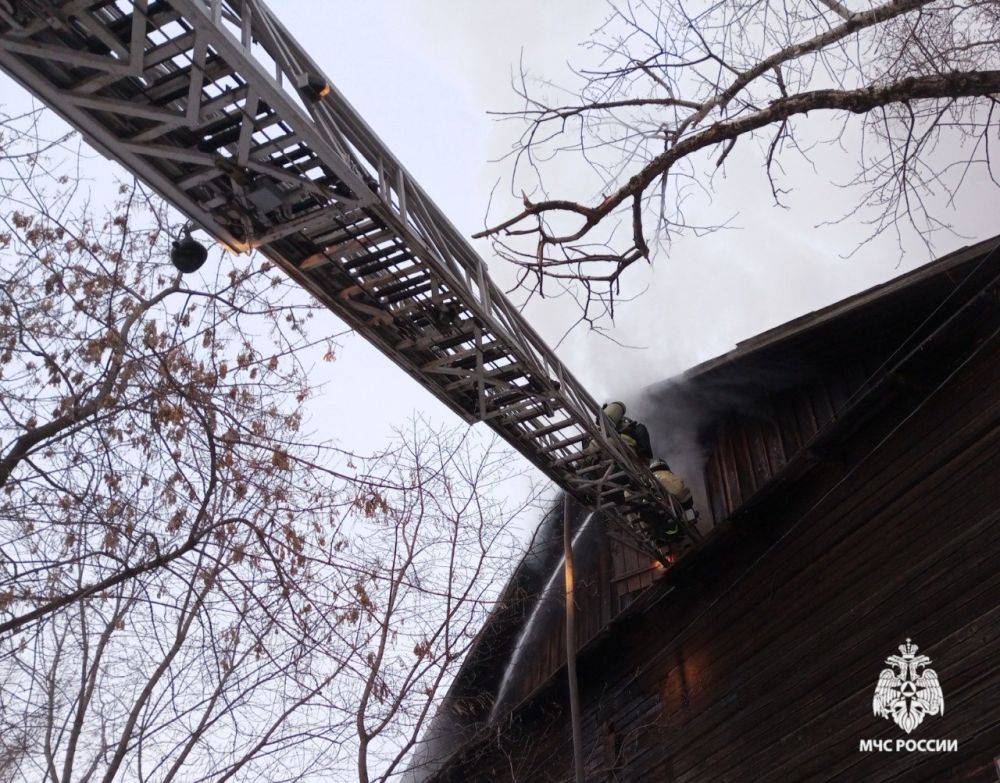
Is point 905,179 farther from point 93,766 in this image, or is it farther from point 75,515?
point 93,766

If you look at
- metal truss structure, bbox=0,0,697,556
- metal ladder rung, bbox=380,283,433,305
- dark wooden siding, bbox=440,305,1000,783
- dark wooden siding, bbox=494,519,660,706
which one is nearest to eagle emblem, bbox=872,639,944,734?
dark wooden siding, bbox=440,305,1000,783

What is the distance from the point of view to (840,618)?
812 cm

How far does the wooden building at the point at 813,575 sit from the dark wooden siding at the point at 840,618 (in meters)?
0.02

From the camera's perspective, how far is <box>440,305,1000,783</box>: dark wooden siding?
6820 mm

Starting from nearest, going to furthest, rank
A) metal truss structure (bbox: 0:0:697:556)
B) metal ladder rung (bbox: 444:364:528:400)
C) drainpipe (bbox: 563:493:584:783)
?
1. metal truss structure (bbox: 0:0:697:556)
2. metal ladder rung (bbox: 444:364:528:400)
3. drainpipe (bbox: 563:493:584:783)

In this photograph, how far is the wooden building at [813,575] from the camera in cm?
709

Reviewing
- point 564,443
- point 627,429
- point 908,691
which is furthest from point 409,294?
point 908,691

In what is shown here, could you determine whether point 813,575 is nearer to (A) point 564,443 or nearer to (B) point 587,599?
(A) point 564,443

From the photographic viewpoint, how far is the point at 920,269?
9.15 metres

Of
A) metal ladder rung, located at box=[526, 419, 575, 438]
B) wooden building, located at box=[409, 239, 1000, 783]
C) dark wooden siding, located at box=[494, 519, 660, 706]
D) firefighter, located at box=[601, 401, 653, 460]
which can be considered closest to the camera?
wooden building, located at box=[409, 239, 1000, 783]

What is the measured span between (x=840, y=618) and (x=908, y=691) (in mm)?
1188

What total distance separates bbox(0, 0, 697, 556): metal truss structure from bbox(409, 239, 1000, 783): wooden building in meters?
2.68

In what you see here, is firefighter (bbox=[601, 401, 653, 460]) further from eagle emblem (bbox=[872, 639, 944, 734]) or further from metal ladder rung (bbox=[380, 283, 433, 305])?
eagle emblem (bbox=[872, 639, 944, 734])

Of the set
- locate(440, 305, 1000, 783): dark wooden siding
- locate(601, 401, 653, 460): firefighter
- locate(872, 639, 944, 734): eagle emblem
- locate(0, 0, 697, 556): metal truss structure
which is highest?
locate(601, 401, 653, 460): firefighter
